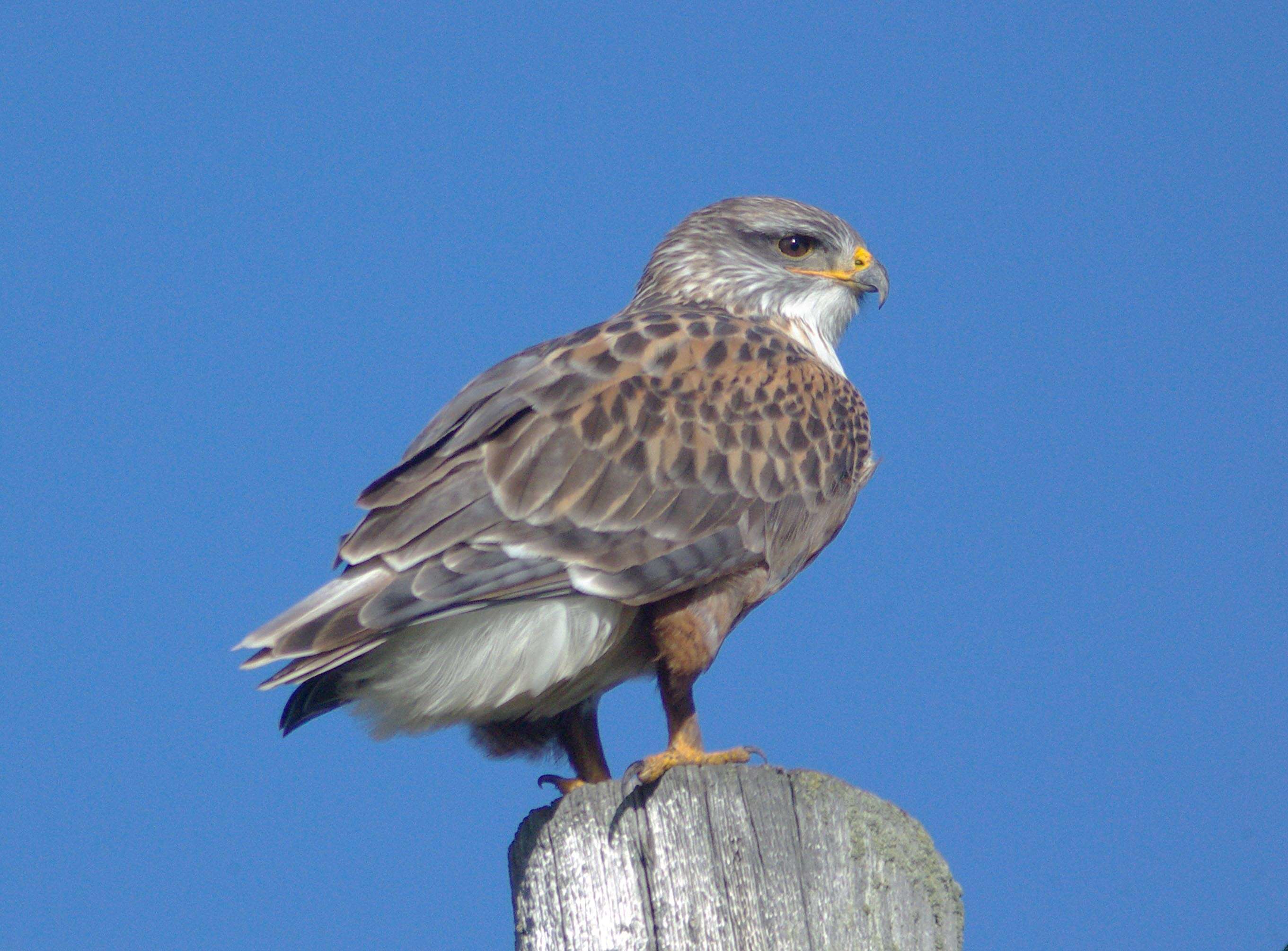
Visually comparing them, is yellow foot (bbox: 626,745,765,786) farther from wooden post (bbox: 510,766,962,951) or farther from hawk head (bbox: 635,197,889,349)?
hawk head (bbox: 635,197,889,349)

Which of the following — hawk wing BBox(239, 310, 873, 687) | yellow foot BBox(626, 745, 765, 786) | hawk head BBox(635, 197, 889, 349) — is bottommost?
yellow foot BBox(626, 745, 765, 786)

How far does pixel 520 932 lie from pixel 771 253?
3076 mm

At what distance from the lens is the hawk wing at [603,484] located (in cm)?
364

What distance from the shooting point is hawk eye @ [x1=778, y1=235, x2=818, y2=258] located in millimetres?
5480

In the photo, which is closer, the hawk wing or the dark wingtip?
the hawk wing

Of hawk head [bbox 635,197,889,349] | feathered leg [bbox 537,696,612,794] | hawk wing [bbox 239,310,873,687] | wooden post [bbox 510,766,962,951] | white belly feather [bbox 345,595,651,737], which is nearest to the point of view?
wooden post [bbox 510,766,962,951]

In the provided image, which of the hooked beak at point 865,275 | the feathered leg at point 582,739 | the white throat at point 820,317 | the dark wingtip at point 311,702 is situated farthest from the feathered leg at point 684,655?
the hooked beak at point 865,275

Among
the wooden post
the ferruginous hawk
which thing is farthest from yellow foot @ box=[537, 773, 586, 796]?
the wooden post

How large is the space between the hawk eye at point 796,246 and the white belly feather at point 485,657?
2.04 metres

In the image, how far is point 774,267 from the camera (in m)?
5.42

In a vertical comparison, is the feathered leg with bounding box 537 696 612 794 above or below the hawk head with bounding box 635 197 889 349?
below

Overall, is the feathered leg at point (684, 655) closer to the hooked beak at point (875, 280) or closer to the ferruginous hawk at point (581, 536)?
the ferruginous hawk at point (581, 536)

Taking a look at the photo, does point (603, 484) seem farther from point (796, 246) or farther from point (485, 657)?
point (796, 246)

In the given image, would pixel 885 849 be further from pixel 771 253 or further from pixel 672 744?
pixel 771 253
